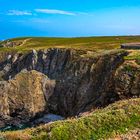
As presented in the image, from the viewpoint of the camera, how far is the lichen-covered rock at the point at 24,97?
5712cm

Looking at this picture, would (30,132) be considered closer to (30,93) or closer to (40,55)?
(30,93)

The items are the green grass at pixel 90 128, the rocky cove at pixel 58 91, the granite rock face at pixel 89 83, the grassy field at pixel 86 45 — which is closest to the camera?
the green grass at pixel 90 128

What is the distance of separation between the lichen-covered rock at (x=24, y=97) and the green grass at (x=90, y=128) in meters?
33.7

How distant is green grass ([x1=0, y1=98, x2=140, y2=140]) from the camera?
2136 cm

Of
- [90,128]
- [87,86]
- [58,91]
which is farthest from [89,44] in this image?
[90,128]

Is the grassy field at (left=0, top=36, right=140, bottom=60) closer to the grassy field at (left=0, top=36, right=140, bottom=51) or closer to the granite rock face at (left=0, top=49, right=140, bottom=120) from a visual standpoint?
the grassy field at (left=0, top=36, right=140, bottom=51)

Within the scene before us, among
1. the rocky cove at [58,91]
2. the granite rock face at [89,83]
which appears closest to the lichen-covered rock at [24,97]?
the rocky cove at [58,91]

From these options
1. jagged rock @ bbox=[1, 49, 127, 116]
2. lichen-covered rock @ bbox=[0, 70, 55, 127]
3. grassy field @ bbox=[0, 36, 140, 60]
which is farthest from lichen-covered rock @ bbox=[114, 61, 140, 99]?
grassy field @ bbox=[0, 36, 140, 60]

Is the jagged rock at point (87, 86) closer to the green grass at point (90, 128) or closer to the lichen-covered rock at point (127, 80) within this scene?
the lichen-covered rock at point (127, 80)

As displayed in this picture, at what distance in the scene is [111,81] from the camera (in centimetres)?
4472

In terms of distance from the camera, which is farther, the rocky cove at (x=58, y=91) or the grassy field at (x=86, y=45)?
the grassy field at (x=86, y=45)

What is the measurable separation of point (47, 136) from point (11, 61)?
81768 mm

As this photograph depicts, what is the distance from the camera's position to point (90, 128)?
21.7m

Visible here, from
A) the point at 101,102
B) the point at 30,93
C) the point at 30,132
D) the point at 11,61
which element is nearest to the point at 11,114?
the point at 30,93
